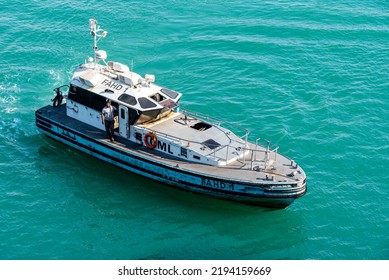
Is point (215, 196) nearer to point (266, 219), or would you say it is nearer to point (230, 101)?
point (266, 219)

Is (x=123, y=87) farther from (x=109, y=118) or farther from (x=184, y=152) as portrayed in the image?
(x=184, y=152)

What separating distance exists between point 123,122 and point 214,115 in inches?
282

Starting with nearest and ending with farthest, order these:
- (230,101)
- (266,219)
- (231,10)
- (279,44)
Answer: (266,219)
(230,101)
(279,44)
(231,10)

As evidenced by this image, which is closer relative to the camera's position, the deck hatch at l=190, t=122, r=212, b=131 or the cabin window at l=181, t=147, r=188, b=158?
the cabin window at l=181, t=147, r=188, b=158

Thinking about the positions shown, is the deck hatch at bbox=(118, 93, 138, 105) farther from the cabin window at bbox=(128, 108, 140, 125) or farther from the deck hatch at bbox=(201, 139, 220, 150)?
the deck hatch at bbox=(201, 139, 220, 150)

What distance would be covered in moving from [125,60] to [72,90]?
9.76 m

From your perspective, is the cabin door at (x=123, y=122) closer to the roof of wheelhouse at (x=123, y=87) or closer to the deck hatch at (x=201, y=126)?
the roof of wheelhouse at (x=123, y=87)

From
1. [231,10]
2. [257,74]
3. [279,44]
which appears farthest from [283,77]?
[231,10]

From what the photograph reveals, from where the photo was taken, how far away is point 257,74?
41.9 meters

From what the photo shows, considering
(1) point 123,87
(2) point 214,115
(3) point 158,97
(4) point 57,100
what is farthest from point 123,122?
(2) point 214,115

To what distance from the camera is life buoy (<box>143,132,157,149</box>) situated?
3183 cm

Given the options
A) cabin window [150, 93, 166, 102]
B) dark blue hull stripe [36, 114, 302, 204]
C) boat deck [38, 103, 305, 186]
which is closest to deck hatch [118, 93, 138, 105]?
cabin window [150, 93, 166, 102]

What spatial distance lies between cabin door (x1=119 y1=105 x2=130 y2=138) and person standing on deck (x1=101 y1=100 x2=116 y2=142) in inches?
18.0

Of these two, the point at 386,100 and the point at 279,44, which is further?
the point at 279,44
